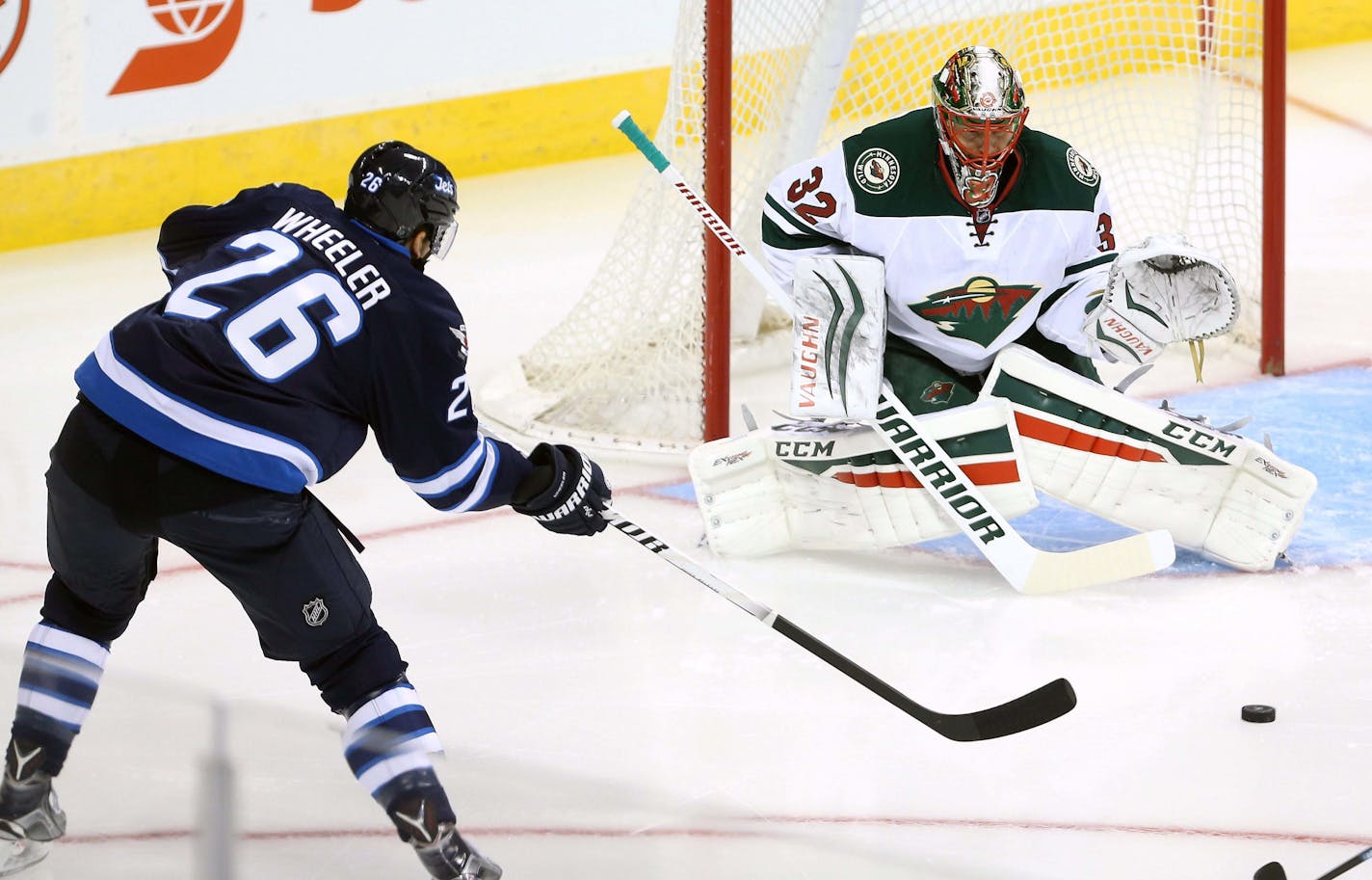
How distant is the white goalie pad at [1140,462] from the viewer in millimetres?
3398

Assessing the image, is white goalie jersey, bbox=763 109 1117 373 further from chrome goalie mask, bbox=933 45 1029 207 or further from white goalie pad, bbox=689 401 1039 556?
white goalie pad, bbox=689 401 1039 556

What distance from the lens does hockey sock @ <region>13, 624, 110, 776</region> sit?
2326mm

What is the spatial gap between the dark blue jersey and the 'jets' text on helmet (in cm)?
4

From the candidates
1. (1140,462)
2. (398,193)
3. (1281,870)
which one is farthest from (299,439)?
(1140,462)

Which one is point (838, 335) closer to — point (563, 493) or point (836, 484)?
point (836, 484)

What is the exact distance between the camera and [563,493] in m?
2.38

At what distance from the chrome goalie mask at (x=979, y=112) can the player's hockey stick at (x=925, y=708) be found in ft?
3.28

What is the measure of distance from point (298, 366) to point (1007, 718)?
110 centimetres

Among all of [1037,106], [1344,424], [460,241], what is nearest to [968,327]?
[1344,424]

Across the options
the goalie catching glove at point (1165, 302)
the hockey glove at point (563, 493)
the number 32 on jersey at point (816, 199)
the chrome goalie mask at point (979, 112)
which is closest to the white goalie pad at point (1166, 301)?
the goalie catching glove at point (1165, 302)

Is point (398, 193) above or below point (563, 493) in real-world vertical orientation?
above

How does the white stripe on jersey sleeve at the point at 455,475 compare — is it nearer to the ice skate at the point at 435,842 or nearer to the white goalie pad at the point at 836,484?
the ice skate at the point at 435,842

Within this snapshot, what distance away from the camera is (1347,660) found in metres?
3.00

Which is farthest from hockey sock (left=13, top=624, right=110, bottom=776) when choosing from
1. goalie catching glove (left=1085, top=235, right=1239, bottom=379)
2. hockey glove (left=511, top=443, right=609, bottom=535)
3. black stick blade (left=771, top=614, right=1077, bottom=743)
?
goalie catching glove (left=1085, top=235, right=1239, bottom=379)
